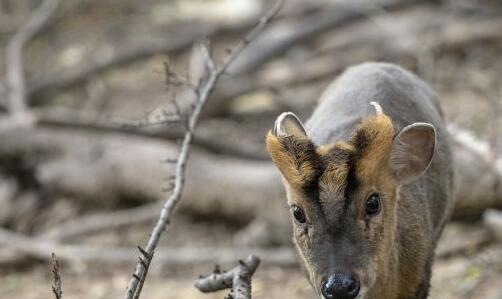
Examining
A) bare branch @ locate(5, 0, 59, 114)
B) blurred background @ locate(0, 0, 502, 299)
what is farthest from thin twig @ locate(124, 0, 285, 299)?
bare branch @ locate(5, 0, 59, 114)

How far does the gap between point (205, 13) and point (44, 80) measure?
4.85 m

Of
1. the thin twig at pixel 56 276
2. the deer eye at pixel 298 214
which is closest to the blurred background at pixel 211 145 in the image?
the deer eye at pixel 298 214

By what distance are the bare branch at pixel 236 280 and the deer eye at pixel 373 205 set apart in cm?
67

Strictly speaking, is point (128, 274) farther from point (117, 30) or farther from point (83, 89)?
point (117, 30)

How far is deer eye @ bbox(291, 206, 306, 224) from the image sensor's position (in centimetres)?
467

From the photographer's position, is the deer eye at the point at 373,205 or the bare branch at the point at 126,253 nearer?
the deer eye at the point at 373,205

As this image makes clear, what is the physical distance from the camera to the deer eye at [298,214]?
4672 mm

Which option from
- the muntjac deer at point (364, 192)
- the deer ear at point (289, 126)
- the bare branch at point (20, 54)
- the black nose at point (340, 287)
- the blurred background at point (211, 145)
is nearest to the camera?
the black nose at point (340, 287)

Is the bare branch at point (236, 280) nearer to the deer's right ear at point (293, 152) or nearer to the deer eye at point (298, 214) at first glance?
the deer eye at point (298, 214)

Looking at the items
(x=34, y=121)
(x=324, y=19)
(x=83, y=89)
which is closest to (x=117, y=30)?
(x=83, y=89)

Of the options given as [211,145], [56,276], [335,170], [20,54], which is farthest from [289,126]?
[20,54]

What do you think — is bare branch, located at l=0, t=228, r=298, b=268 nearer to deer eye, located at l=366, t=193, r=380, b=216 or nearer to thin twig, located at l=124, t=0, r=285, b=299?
thin twig, located at l=124, t=0, r=285, b=299

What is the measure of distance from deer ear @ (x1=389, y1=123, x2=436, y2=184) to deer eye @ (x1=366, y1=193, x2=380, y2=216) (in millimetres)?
240

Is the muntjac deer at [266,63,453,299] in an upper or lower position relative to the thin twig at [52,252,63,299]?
lower
